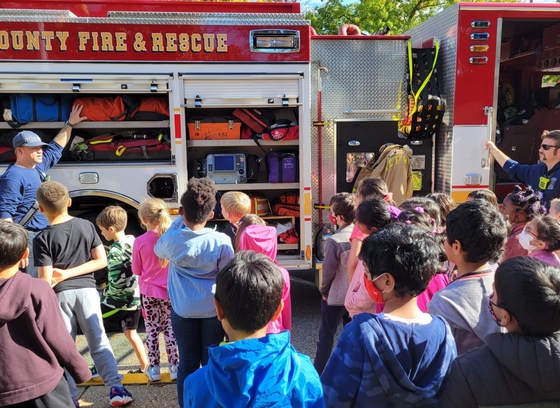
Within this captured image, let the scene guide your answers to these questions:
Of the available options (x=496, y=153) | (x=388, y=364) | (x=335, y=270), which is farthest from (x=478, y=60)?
(x=388, y=364)

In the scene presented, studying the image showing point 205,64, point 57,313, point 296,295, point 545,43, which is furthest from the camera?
point 545,43

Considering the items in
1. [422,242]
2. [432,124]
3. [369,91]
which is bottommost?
[422,242]

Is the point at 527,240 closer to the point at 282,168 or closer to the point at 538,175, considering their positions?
the point at 538,175

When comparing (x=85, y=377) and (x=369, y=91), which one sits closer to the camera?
(x=85, y=377)

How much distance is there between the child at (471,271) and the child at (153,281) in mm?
2024

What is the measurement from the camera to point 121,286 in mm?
3547

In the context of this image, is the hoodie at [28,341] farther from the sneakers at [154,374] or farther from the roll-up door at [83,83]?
the roll-up door at [83,83]

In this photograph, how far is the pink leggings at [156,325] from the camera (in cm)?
347

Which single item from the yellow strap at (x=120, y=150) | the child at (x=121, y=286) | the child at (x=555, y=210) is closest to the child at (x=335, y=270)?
the child at (x=555, y=210)

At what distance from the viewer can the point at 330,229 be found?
16.3 ft

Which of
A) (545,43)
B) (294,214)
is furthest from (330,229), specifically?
(545,43)

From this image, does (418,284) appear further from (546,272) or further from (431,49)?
(431,49)

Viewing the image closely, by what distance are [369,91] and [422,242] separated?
12.3ft

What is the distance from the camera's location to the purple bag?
4.82 metres
